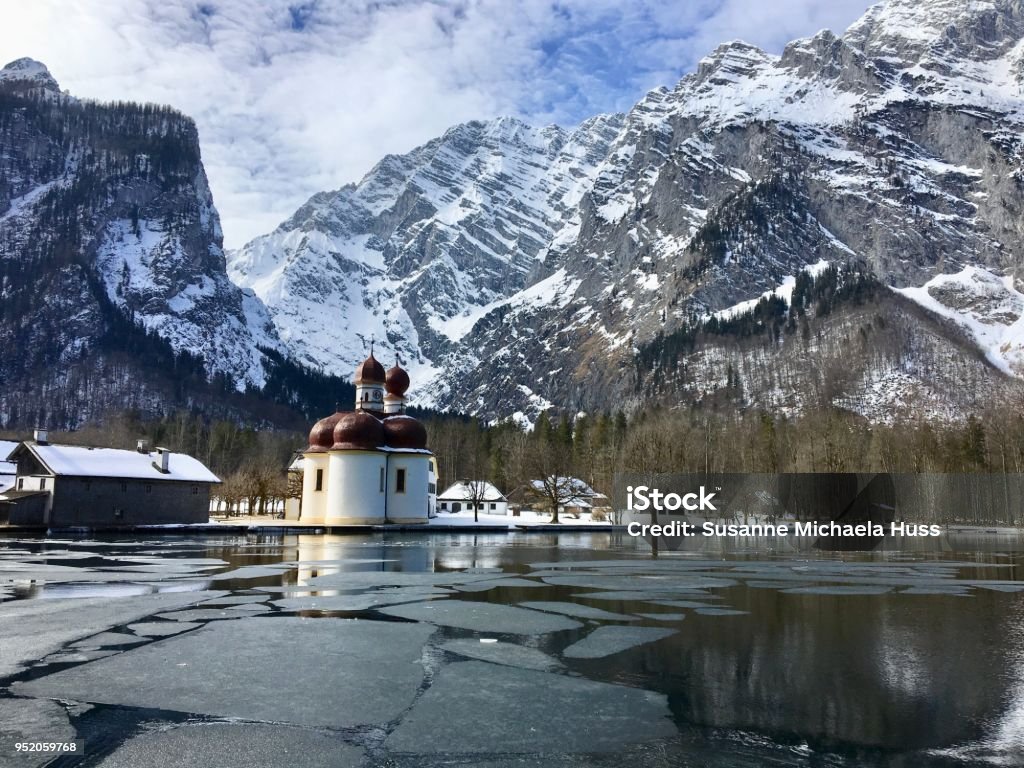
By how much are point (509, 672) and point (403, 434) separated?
208 feet

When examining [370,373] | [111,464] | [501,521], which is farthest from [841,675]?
[501,521]

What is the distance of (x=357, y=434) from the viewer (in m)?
71.9

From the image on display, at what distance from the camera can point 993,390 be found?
179 meters

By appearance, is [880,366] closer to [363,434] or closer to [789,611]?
[363,434]

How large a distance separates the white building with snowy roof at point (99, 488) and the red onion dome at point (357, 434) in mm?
12431

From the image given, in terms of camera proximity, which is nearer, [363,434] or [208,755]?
[208,755]

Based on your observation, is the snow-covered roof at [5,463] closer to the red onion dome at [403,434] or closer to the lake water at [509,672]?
the red onion dome at [403,434]

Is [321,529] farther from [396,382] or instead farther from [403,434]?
[396,382]

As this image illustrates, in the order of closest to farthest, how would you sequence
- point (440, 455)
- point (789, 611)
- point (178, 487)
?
1. point (789, 611)
2. point (178, 487)
3. point (440, 455)

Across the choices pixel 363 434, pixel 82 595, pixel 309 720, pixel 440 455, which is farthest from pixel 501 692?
pixel 440 455

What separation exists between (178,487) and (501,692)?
64236 millimetres

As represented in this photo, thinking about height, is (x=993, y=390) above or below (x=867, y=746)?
above

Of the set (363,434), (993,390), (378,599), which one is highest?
(993,390)

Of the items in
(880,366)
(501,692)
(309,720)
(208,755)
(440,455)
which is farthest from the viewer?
(880,366)
